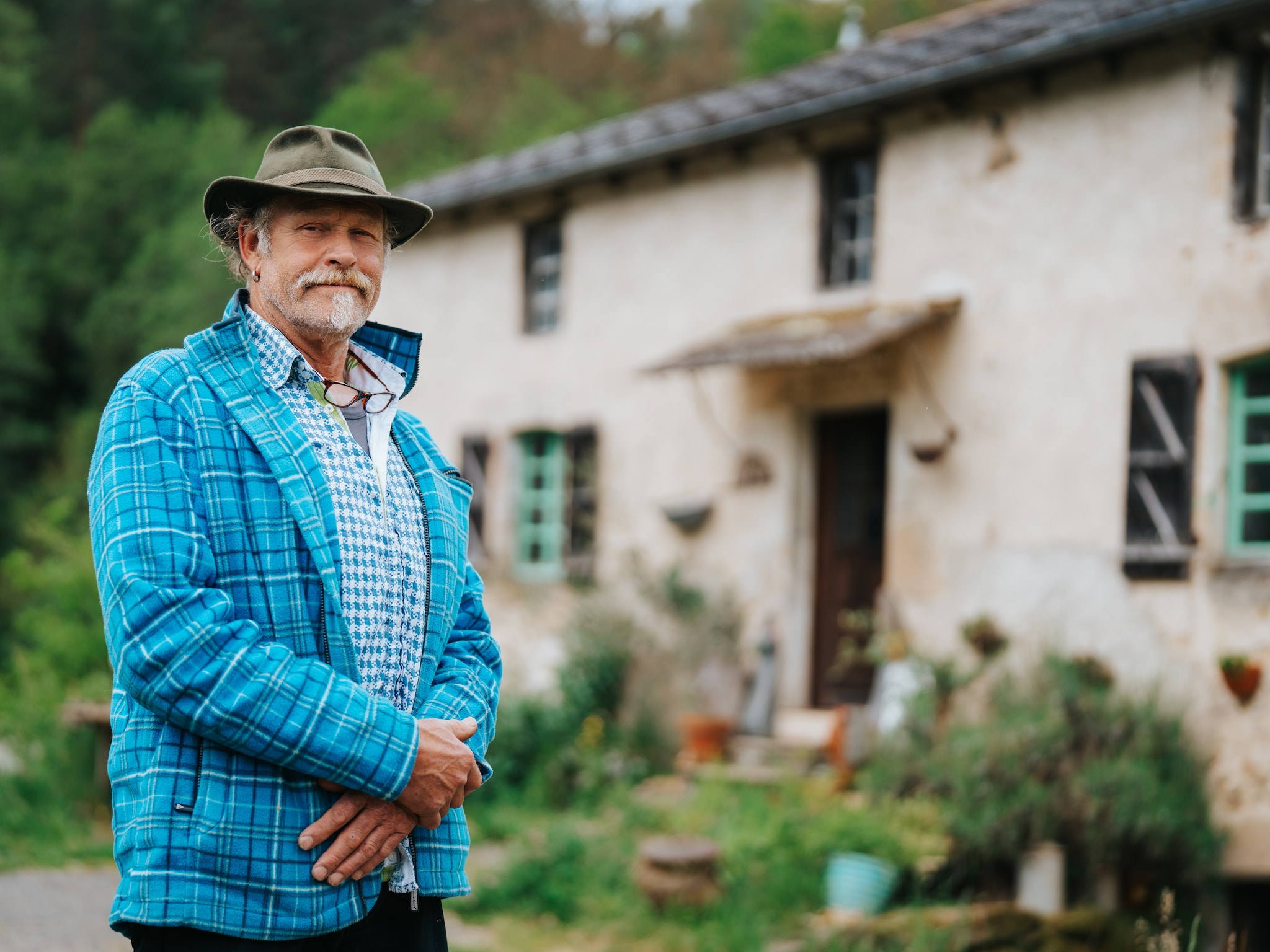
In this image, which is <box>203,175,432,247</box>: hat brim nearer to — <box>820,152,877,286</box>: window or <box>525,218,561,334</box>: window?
<box>820,152,877,286</box>: window

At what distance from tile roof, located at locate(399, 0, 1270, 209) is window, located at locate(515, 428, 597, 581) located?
2187mm

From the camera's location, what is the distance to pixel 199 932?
6.47 feet

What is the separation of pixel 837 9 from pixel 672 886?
1807 centimetres

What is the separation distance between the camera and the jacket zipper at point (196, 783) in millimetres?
1978

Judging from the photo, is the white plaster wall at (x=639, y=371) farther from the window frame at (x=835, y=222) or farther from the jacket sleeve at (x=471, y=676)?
the jacket sleeve at (x=471, y=676)

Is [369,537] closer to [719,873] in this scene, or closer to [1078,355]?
[719,873]

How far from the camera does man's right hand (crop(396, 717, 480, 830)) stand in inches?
81.2

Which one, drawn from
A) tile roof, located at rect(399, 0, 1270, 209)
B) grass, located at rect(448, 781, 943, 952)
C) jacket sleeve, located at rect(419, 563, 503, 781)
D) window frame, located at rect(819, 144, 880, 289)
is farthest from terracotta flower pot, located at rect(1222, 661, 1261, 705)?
jacket sleeve, located at rect(419, 563, 503, 781)

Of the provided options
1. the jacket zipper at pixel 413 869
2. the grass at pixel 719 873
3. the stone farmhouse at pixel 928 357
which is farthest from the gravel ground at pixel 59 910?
the stone farmhouse at pixel 928 357

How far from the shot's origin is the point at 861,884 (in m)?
6.46

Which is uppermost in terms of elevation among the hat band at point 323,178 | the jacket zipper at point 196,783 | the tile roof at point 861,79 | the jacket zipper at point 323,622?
the tile roof at point 861,79

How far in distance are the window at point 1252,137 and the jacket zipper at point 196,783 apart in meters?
7.19

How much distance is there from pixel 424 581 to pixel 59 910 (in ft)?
16.9

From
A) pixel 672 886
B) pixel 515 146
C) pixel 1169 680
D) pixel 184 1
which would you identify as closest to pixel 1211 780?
pixel 1169 680
